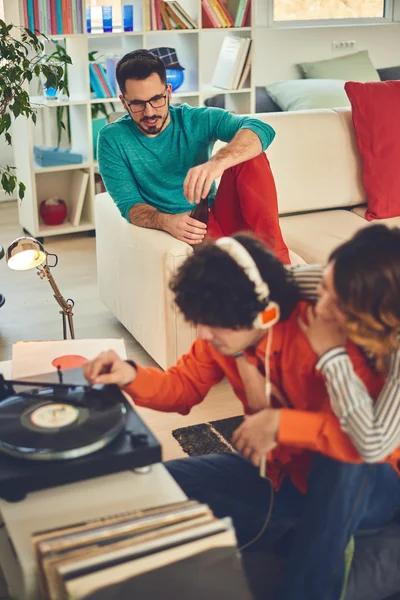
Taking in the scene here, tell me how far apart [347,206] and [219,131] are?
791mm

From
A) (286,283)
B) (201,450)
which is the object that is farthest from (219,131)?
(286,283)

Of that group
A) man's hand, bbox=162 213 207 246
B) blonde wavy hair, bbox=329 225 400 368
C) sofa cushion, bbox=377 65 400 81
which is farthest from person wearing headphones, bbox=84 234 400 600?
sofa cushion, bbox=377 65 400 81

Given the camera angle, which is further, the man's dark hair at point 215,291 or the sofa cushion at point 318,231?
the sofa cushion at point 318,231

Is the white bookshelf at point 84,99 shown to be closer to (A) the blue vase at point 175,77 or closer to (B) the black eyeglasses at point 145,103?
(A) the blue vase at point 175,77

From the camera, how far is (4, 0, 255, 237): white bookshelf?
3.95m

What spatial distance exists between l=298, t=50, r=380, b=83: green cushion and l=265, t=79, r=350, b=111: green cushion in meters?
0.22

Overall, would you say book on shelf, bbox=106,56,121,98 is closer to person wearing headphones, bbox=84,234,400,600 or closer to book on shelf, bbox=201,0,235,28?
book on shelf, bbox=201,0,235,28

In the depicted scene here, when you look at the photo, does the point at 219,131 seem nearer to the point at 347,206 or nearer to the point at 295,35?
the point at 347,206

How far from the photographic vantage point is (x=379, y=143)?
3.05 m

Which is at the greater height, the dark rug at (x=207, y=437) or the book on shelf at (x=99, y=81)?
the book on shelf at (x=99, y=81)

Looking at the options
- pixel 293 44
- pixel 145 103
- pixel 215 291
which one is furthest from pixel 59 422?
pixel 293 44

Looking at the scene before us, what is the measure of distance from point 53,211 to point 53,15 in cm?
95

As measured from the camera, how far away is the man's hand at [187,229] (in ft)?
8.09

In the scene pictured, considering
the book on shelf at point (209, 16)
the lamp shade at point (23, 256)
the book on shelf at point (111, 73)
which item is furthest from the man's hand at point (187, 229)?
the book on shelf at point (209, 16)
